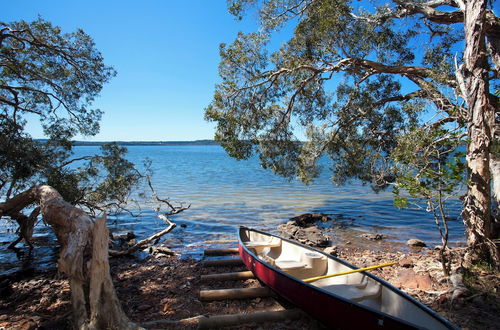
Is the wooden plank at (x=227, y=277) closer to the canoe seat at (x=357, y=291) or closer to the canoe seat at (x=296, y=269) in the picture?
the canoe seat at (x=296, y=269)

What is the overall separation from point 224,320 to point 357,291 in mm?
2463

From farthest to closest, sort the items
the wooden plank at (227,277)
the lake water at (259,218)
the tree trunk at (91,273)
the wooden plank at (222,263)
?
the lake water at (259,218) < the wooden plank at (222,263) < the wooden plank at (227,277) < the tree trunk at (91,273)

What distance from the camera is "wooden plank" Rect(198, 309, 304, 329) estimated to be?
4.77 meters

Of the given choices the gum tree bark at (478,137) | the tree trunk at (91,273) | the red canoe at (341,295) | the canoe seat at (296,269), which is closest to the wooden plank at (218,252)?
the red canoe at (341,295)

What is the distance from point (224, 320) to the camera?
485 centimetres

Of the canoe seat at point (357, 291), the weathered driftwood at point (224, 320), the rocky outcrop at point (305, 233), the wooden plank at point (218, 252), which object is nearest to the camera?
the weathered driftwood at point (224, 320)

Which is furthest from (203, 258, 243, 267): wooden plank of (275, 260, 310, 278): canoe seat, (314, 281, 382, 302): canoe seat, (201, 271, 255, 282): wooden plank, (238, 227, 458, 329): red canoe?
(314, 281, 382, 302): canoe seat

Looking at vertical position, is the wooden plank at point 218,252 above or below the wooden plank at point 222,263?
below

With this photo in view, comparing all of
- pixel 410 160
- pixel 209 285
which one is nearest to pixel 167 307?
pixel 209 285

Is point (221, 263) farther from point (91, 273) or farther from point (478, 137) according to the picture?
point (478, 137)

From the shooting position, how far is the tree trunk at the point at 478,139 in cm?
600

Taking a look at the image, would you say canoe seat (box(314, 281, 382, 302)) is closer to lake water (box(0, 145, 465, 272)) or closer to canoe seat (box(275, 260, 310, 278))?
canoe seat (box(275, 260, 310, 278))

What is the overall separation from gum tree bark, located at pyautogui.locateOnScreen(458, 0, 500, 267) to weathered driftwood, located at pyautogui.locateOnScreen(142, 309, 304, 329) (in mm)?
4244

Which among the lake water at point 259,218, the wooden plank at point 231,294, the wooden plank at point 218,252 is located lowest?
the lake water at point 259,218
